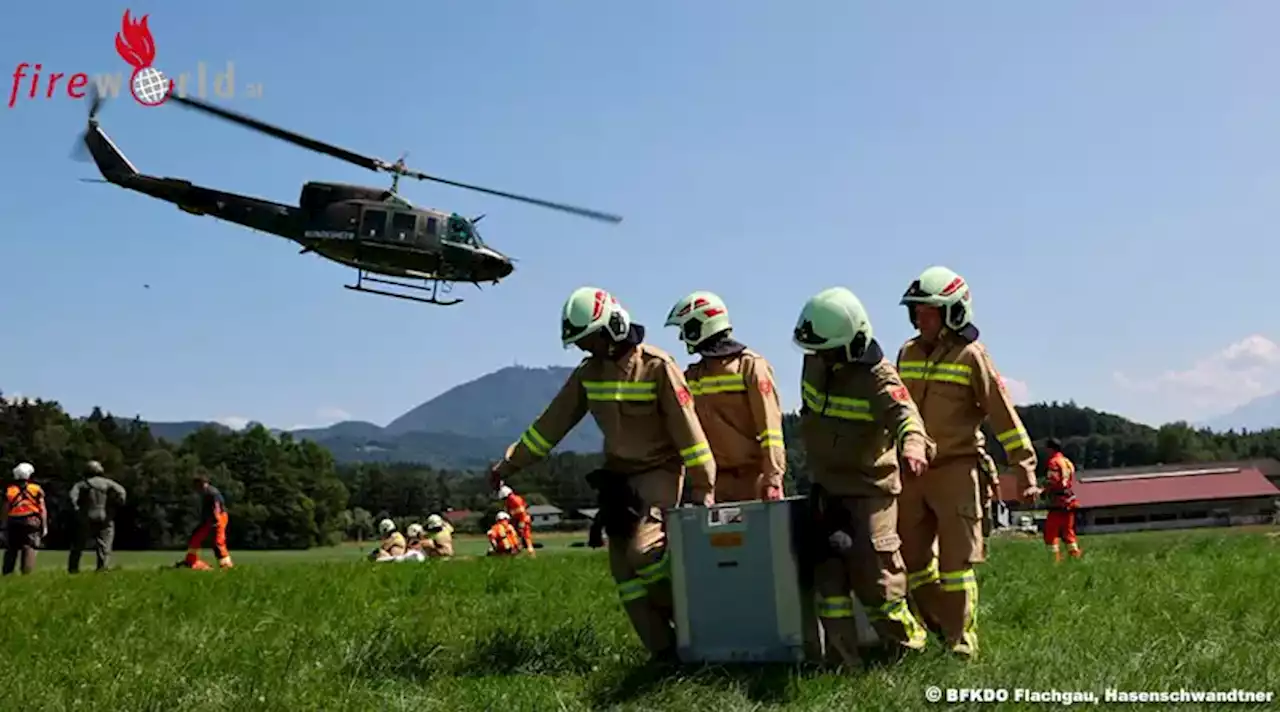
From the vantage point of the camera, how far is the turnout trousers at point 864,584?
6.14 metres

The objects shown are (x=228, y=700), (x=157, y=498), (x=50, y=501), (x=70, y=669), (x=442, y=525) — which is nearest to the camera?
(x=228, y=700)

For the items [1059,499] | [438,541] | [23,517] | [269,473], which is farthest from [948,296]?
[269,473]

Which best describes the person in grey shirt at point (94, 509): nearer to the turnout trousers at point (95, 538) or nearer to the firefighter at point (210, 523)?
the turnout trousers at point (95, 538)

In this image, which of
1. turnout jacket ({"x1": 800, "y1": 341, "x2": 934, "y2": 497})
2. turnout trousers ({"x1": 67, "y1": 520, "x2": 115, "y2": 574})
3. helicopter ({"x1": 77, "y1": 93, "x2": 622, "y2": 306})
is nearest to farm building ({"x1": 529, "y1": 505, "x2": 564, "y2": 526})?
helicopter ({"x1": 77, "y1": 93, "x2": 622, "y2": 306})

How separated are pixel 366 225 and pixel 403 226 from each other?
944 millimetres

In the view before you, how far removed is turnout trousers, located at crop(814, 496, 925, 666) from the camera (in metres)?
6.14

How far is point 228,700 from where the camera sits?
5582mm

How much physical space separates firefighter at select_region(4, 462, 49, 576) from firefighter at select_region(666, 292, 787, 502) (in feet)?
47.3

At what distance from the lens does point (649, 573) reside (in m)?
→ 6.68

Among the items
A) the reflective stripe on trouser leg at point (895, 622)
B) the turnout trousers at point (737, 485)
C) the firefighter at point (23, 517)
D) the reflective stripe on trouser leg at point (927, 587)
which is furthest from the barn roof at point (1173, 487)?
the reflective stripe on trouser leg at point (895, 622)

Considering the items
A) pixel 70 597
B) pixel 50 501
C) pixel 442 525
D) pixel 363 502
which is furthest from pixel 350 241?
pixel 363 502

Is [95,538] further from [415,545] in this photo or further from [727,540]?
[727,540]

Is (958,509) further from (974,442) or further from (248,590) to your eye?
(248,590)

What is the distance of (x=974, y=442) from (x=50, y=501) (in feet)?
276
